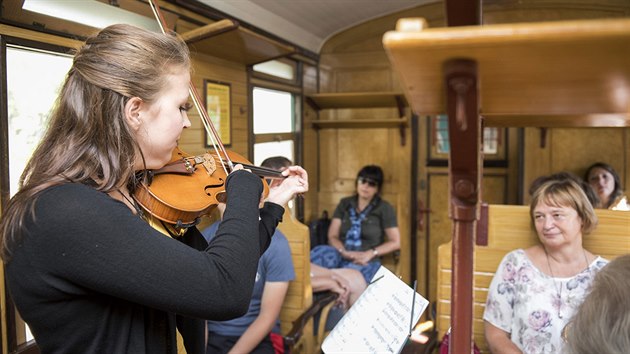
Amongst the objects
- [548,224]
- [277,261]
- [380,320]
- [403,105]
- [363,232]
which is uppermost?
[403,105]

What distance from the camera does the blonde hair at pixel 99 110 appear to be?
88 centimetres

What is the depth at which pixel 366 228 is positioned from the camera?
4.09 meters

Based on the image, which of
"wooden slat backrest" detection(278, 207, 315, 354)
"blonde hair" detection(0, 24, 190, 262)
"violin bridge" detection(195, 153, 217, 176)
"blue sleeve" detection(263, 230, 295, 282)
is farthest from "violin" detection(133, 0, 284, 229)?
"wooden slat backrest" detection(278, 207, 315, 354)

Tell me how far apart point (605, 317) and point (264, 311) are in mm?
1770

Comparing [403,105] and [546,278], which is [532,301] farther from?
[403,105]

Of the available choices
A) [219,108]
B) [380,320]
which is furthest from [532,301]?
[219,108]

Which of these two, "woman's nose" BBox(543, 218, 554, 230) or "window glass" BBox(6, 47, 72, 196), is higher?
"window glass" BBox(6, 47, 72, 196)

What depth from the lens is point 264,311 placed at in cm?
238

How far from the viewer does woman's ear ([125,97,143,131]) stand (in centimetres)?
90

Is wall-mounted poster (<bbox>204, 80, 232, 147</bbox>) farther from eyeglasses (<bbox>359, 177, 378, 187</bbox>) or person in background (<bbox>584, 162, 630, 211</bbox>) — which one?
person in background (<bbox>584, 162, 630, 211</bbox>)

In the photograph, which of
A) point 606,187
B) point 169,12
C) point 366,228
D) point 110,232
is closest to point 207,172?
point 110,232

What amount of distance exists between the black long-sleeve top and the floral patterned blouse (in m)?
1.41

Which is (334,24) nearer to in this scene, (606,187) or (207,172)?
(606,187)

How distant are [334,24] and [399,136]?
120 centimetres
